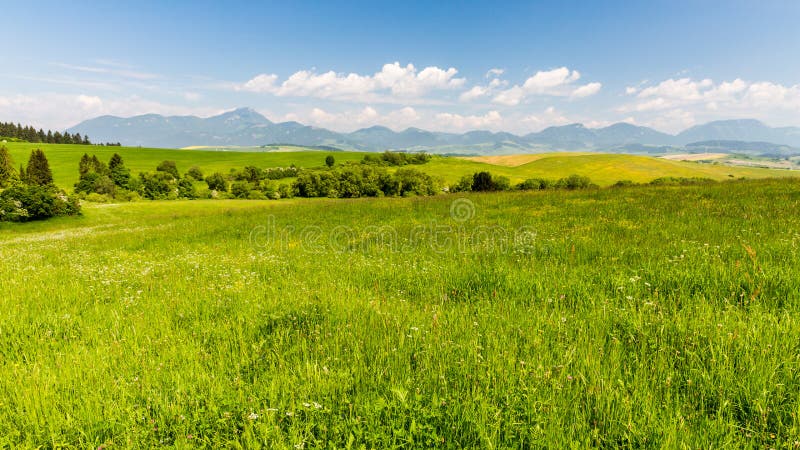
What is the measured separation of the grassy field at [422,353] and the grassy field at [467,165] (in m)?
119

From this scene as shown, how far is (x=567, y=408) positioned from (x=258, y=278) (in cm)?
589

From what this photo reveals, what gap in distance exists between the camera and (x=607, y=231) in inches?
392

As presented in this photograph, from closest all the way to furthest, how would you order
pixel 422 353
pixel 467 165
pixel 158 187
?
pixel 422 353, pixel 158 187, pixel 467 165

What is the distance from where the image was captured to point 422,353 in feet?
11.1

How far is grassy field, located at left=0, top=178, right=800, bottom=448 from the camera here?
8.15 feet

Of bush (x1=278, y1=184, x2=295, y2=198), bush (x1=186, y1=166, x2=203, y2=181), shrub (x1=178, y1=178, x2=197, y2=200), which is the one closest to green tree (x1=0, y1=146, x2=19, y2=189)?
shrub (x1=178, y1=178, x2=197, y2=200)

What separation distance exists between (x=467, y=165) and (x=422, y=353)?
506 feet

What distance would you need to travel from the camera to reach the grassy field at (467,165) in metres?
123

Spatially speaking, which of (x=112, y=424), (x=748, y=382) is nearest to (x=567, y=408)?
(x=748, y=382)

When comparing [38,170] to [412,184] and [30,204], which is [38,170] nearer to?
[30,204]

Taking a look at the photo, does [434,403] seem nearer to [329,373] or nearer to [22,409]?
[329,373]

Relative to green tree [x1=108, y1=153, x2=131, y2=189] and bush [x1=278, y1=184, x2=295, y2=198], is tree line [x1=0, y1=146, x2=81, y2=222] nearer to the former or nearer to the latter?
bush [x1=278, y1=184, x2=295, y2=198]

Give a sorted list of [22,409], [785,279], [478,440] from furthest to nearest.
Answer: [785,279] → [22,409] → [478,440]

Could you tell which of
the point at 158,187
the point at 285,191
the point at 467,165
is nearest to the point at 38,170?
the point at 158,187
